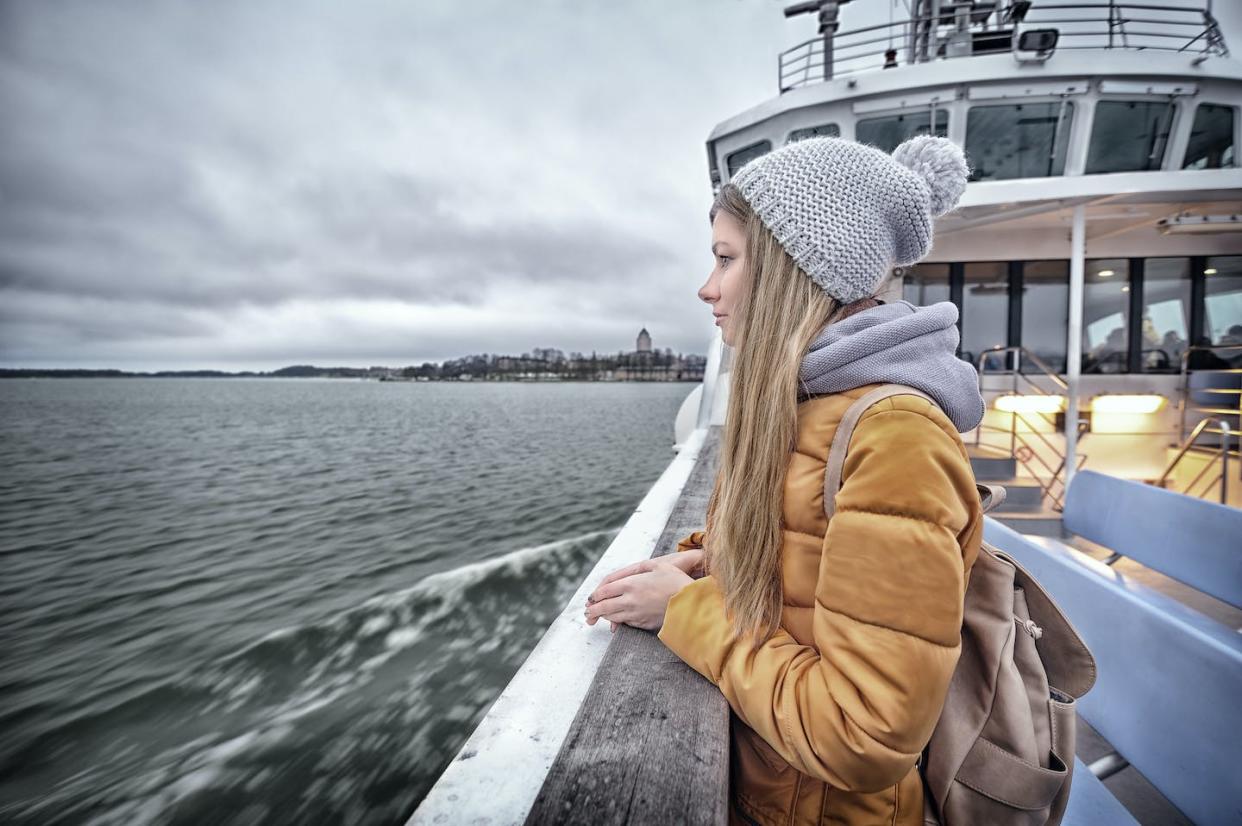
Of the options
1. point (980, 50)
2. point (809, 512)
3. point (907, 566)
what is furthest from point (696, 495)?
point (980, 50)

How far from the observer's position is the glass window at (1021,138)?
6953 millimetres

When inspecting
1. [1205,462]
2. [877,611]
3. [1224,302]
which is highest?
[1224,302]

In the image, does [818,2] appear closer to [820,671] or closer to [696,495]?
[696,495]

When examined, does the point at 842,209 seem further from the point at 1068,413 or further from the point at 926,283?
the point at 926,283

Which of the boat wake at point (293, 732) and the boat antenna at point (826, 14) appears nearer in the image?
the boat wake at point (293, 732)

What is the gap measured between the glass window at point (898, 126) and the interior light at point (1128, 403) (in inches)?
172

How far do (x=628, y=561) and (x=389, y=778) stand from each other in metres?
2.78

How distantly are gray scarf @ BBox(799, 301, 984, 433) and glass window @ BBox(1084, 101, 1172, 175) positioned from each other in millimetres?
8870

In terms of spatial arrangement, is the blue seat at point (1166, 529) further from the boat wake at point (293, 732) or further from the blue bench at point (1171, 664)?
the boat wake at point (293, 732)

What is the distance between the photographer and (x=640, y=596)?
144 centimetres

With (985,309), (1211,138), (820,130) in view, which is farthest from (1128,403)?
(820,130)

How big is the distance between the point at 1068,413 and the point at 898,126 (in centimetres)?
460

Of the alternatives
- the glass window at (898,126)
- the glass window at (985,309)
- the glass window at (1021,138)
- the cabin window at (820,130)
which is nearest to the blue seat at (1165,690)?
the glass window at (1021,138)

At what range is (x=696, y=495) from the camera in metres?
3.29
